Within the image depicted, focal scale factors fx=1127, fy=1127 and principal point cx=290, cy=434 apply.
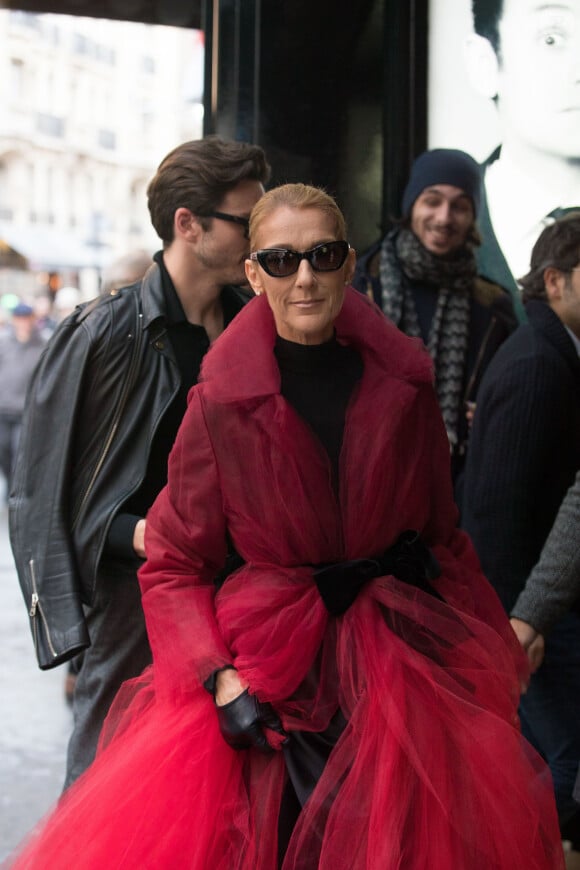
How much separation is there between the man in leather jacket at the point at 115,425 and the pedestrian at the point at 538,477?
906mm

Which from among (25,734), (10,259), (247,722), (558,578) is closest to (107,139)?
(10,259)

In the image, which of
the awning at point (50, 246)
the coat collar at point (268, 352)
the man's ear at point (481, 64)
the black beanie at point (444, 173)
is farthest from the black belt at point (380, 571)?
the awning at point (50, 246)

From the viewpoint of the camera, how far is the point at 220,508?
2.42 meters

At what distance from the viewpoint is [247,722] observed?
2.22 metres

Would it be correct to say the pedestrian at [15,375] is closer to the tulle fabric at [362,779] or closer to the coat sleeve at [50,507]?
the coat sleeve at [50,507]

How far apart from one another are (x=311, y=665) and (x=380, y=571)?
0.80 ft

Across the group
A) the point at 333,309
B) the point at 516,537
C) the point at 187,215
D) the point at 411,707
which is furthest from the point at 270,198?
the point at 516,537

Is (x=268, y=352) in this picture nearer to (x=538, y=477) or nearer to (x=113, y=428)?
(x=113, y=428)

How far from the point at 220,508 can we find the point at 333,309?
49 centimetres

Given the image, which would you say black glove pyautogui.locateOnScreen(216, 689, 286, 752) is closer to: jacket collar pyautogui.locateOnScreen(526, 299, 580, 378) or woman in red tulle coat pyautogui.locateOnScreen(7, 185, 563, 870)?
woman in red tulle coat pyautogui.locateOnScreen(7, 185, 563, 870)

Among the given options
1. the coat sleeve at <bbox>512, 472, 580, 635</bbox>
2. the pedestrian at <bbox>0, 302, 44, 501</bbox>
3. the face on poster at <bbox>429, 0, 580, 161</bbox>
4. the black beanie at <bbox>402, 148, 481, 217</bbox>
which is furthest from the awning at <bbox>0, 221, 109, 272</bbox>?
the coat sleeve at <bbox>512, 472, 580, 635</bbox>

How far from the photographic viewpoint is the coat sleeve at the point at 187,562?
2.36 m

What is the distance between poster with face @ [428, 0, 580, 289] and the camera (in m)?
4.70

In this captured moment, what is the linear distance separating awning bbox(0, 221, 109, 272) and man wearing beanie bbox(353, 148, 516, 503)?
21.2 meters
